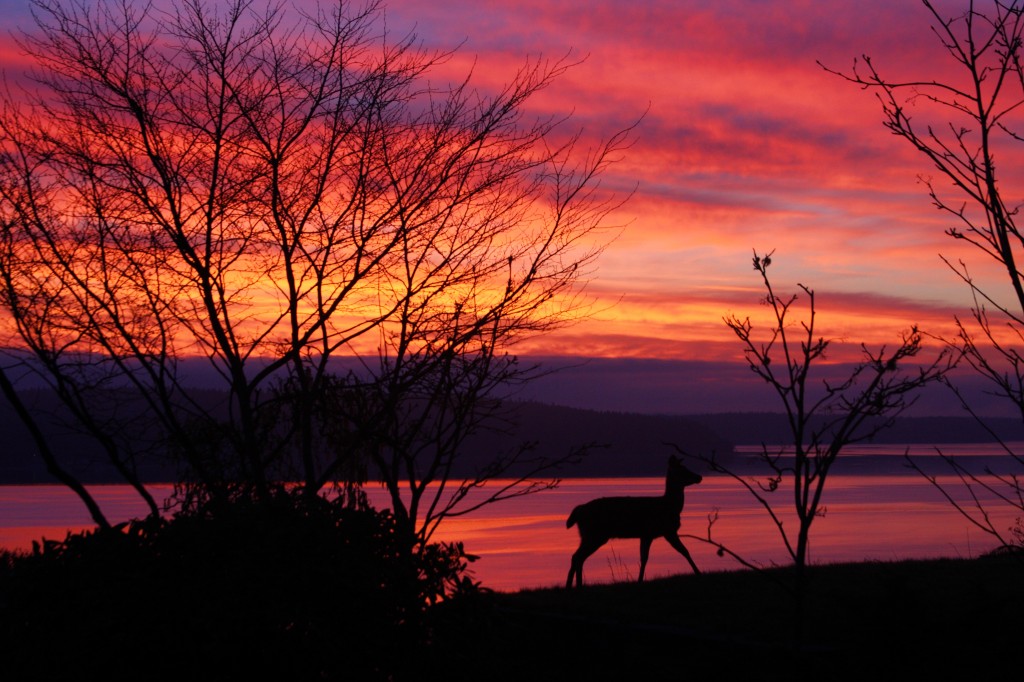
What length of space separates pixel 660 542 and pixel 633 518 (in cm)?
2134

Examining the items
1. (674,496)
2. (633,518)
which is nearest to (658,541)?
(674,496)

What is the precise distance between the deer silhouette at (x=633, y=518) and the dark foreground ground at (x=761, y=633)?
257 centimetres

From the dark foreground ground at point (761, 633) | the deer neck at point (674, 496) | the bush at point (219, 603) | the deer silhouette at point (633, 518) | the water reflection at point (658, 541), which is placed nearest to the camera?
the bush at point (219, 603)

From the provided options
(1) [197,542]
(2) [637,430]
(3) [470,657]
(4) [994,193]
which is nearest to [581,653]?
(3) [470,657]

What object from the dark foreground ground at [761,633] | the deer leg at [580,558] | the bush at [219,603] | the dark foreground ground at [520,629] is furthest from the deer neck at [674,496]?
the bush at [219,603]

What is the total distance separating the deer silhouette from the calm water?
84 centimetres

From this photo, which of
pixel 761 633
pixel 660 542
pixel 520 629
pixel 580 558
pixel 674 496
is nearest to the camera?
pixel 761 633

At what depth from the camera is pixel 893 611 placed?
810 cm

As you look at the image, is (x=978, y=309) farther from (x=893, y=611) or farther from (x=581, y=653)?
(x=581, y=653)

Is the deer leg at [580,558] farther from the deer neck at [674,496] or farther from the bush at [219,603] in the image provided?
the bush at [219,603]

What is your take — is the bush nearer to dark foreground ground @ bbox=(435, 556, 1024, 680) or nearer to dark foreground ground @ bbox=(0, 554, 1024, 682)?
dark foreground ground @ bbox=(0, 554, 1024, 682)

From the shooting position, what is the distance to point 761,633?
9344 millimetres

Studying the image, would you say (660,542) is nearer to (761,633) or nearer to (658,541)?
(658,541)

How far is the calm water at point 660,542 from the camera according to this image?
25.7m
